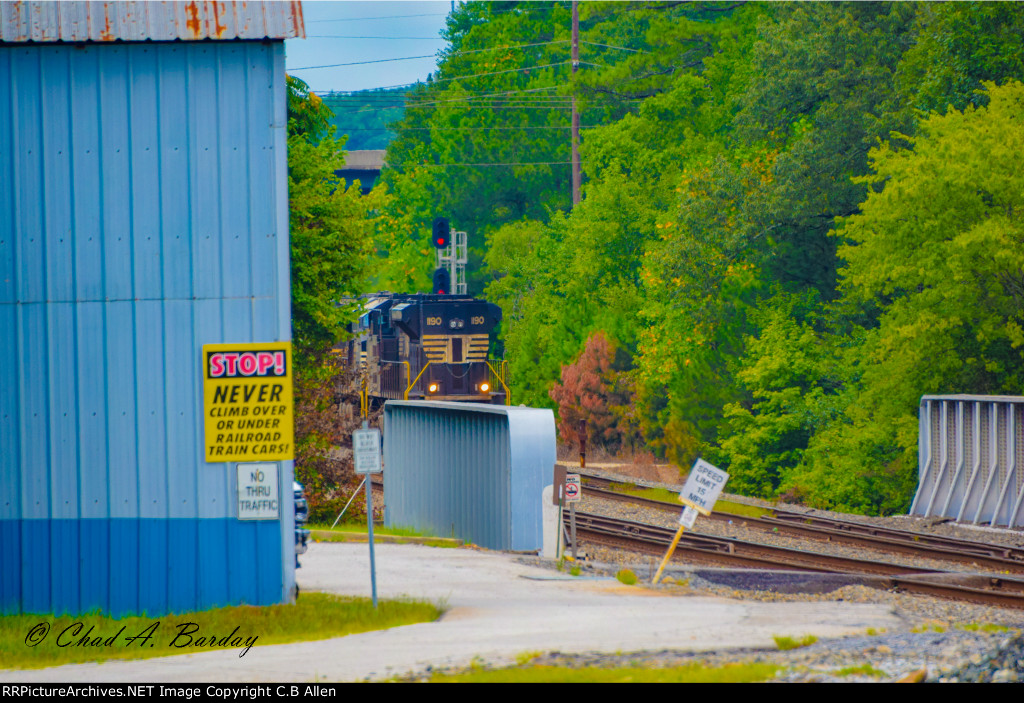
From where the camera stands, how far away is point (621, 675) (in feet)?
30.7

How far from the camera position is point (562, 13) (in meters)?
72.7

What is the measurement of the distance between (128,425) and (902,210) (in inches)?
827

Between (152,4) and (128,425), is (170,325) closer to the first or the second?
(128,425)

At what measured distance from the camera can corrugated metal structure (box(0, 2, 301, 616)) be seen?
42.7 ft

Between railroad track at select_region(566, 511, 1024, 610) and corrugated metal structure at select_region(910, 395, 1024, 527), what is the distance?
5915 millimetres

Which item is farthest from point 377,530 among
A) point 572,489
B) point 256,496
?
point 256,496

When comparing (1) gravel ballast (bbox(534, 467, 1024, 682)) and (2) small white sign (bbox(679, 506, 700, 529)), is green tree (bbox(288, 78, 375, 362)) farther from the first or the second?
(2) small white sign (bbox(679, 506, 700, 529))

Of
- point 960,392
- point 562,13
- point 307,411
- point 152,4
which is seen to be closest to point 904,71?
point 960,392

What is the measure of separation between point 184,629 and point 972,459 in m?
18.0

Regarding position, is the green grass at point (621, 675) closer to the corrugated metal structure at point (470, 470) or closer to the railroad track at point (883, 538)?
the corrugated metal structure at point (470, 470)

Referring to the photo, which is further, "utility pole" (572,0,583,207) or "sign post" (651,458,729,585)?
"utility pole" (572,0,583,207)

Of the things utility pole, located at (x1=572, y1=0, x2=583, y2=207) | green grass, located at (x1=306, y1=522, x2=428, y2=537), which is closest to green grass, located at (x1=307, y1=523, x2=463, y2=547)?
green grass, located at (x1=306, y1=522, x2=428, y2=537)

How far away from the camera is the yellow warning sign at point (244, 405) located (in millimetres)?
12922

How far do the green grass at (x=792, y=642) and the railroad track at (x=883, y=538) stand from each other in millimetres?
9010
